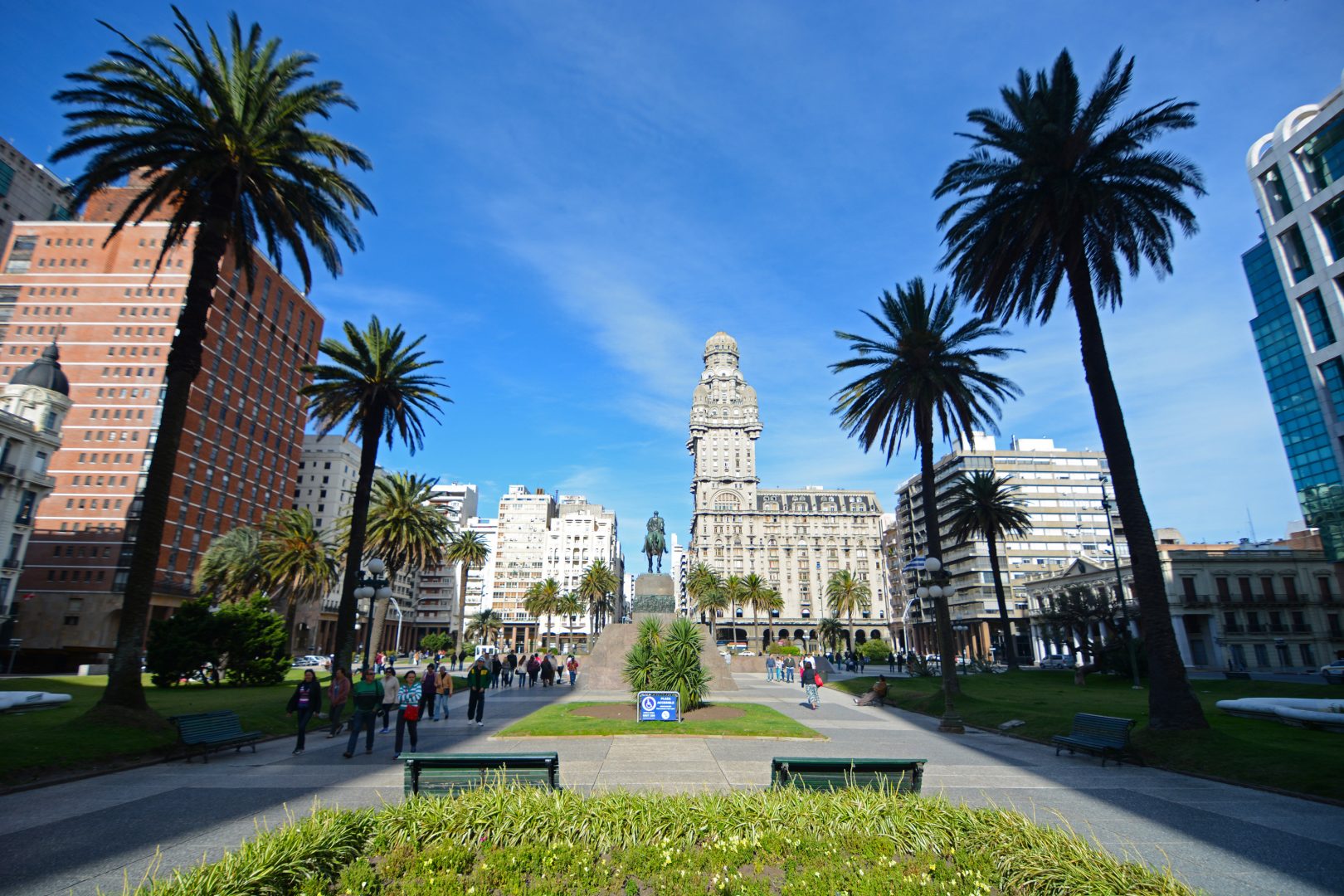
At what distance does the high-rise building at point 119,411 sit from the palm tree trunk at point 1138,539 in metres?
79.4

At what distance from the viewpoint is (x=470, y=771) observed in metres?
9.30

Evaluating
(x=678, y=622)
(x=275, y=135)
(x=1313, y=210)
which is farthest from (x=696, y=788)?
(x=1313, y=210)

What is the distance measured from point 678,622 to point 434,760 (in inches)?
654

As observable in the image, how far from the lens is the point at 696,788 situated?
11297 mm

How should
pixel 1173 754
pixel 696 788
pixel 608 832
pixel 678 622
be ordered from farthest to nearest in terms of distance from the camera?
pixel 678 622, pixel 1173 754, pixel 696 788, pixel 608 832

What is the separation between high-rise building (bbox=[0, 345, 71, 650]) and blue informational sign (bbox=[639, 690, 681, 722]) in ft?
200

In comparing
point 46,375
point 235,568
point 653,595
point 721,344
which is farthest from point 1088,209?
point 721,344

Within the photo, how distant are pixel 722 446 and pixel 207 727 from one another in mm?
136526

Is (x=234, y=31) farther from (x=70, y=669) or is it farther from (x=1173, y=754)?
(x=70, y=669)

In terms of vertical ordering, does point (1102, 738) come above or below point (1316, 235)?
below

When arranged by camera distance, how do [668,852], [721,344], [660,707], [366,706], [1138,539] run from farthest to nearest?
[721,344] < [660,707] < [1138,539] < [366,706] < [668,852]

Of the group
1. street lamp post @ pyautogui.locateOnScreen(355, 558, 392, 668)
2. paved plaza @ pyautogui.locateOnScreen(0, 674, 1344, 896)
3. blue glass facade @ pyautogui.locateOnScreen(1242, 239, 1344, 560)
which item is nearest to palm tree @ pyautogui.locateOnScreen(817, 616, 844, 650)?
blue glass facade @ pyautogui.locateOnScreen(1242, 239, 1344, 560)

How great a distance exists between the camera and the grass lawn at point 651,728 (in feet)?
61.7

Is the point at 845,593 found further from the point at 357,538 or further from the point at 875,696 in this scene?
the point at 357,538
